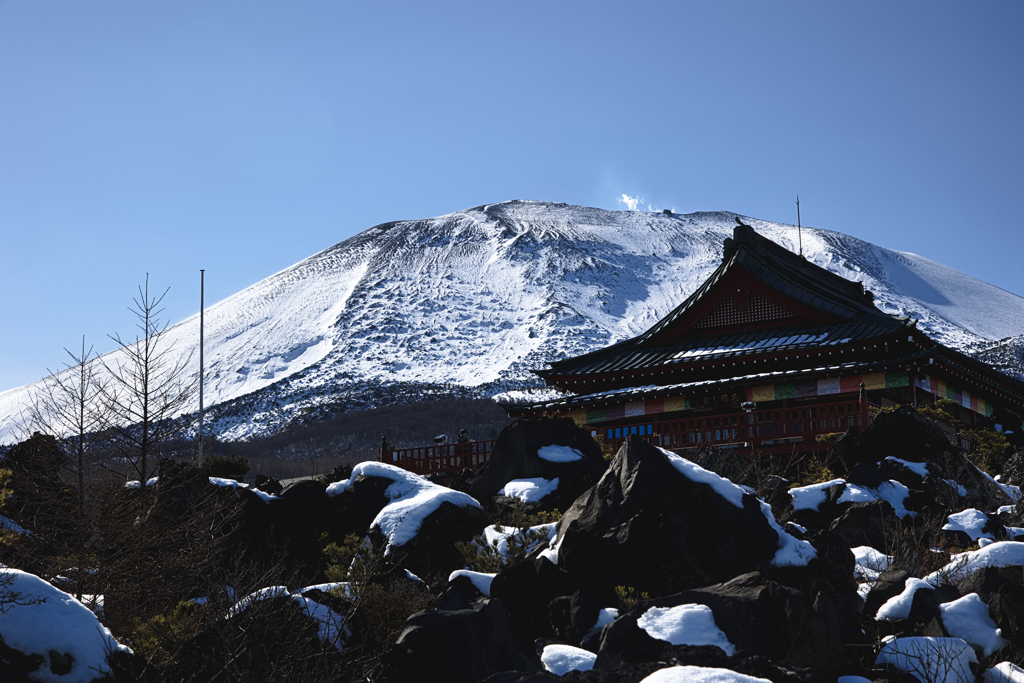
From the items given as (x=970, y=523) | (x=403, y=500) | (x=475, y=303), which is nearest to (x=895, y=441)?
(x=970, y=523)

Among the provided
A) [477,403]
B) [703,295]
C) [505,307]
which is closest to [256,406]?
[477,403]

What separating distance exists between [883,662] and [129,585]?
996 cm

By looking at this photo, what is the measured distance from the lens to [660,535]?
11.8 meters

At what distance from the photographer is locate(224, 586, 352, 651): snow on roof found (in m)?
10.3

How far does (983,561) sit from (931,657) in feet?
8.69

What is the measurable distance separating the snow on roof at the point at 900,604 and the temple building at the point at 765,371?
9710 mm

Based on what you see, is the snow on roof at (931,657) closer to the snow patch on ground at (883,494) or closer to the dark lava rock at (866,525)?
the dark lava rock at (866,525)

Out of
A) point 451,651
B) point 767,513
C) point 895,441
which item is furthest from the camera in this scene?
point 895,441

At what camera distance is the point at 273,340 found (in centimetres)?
12650

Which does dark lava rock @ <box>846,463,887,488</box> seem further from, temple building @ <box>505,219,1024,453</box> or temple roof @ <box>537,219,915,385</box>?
temple roof @ <box>537,219,915,385</box>

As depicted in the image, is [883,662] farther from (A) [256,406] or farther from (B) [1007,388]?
(A) [256,406]

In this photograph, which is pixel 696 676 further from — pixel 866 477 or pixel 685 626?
pixel 866 477

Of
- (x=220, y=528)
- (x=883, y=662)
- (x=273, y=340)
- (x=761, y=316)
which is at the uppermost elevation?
(x=273, y=340)

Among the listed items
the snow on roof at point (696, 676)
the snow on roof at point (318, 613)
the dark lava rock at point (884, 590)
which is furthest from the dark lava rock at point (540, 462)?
the snow on roof at point (696, 676)
